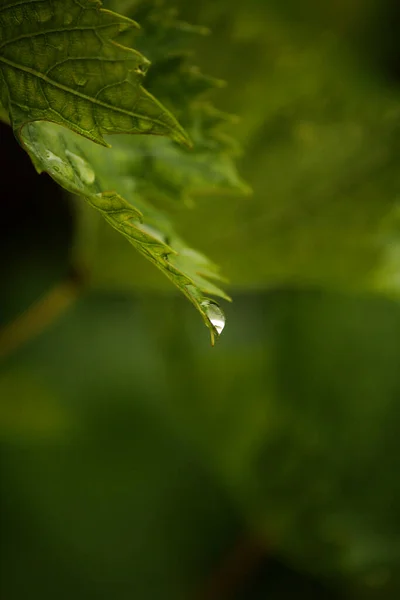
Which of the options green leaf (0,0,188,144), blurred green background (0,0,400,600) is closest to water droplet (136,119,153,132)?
green leaf (0,0,188,144)

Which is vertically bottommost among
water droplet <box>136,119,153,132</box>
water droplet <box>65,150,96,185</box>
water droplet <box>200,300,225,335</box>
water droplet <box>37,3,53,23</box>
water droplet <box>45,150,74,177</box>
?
water droplet <box>200,300,225,335</box>

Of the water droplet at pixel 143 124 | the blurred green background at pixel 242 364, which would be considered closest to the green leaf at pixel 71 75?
the water droplet at pixel 143 124

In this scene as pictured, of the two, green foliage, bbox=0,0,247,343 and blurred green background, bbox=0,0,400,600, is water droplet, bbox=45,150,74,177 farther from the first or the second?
blurred green background, bbox=0,0,400,600

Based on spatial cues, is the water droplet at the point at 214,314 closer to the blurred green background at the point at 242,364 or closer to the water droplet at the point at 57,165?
the water droplet at the point at 57,165

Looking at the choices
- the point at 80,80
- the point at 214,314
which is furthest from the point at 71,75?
the point at 214,314

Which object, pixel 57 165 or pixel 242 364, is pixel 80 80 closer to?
pixel 57 165

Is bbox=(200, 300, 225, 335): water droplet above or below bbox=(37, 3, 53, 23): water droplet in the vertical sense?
below

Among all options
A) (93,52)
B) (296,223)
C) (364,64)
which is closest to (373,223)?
(296,223)
